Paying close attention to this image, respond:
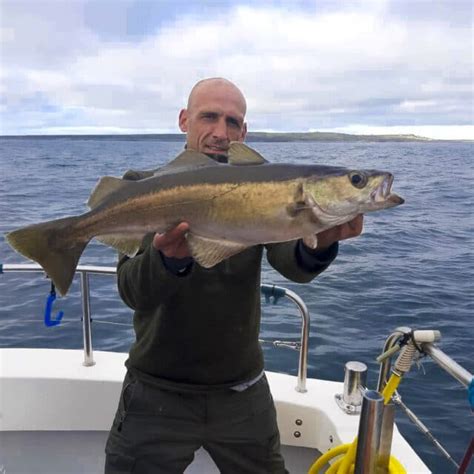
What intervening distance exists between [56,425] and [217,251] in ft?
9.88

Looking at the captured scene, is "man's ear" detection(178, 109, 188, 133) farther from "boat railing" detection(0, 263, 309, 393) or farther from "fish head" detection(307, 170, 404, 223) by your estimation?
"fish head" detection(307, 170, 404, 223)

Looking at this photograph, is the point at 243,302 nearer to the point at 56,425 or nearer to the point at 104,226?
the point at 104,226

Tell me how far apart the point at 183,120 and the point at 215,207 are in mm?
1537

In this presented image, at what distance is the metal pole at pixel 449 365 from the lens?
2957mm

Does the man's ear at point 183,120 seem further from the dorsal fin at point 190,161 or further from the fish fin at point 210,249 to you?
the fish fin at point 210,249

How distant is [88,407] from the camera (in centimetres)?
474

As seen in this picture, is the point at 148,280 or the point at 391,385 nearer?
the point at 148,280

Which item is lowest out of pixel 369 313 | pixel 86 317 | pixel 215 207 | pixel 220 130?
pixel 369 313

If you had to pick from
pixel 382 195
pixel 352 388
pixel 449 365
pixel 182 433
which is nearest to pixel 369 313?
pixel 352 388

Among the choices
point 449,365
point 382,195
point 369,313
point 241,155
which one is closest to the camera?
point 382,195

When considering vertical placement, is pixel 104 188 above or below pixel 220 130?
below

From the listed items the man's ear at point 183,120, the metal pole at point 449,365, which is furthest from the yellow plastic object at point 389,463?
the man's ear at point 183,120

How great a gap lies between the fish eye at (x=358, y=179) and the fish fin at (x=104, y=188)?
4.30ft

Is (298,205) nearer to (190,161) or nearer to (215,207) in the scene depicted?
(215,207)
